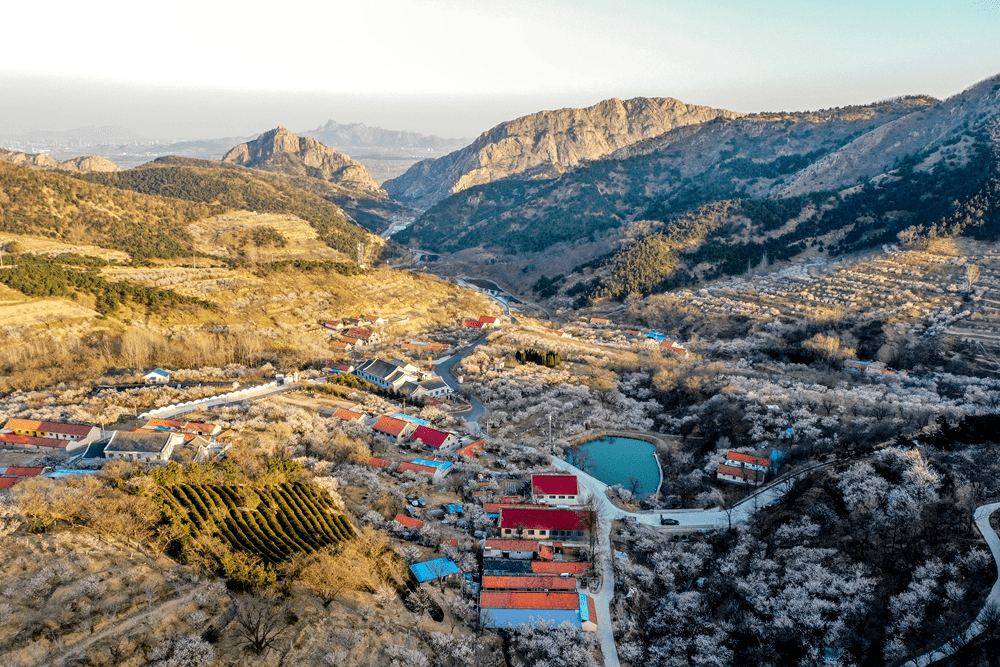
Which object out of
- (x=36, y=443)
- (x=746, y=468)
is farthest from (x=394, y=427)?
(x=746, y=468)

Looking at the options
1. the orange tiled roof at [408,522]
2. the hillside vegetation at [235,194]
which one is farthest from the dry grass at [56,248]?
the orange tiled roof at [408,522]

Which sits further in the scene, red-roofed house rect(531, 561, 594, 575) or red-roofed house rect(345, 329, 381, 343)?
red-roofed house rect(345, 329, 381, 343)

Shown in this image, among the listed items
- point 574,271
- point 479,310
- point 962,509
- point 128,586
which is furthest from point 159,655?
point 574,271

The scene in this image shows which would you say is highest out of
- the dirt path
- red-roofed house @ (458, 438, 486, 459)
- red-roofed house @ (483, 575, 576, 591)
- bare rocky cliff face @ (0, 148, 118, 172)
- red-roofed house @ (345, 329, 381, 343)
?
bare rocky cliff face @ (0, 148, 118, 172)

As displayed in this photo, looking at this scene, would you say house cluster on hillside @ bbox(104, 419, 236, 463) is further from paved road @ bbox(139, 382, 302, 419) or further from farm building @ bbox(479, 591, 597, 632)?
farm building @ bbox(479, 591, 597, 632)

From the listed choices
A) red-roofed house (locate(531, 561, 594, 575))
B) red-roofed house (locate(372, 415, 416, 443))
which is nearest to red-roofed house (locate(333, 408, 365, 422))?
red-roofed house (locate(372, 415, 416, 443))

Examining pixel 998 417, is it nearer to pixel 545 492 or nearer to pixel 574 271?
pixel 545 492
